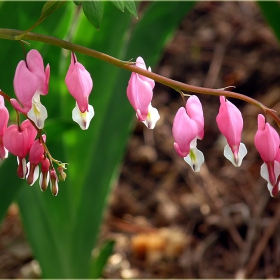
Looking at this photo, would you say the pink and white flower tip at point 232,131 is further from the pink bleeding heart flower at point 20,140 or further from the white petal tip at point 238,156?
the pink bleeding heart flower at point 20,140

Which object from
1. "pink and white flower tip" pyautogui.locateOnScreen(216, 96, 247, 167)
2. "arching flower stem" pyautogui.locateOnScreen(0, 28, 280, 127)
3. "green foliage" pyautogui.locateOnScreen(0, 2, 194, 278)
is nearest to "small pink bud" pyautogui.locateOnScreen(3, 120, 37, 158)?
"arching flower stem" pyautogui.locateOnScreen(0, 28, 280, 127)

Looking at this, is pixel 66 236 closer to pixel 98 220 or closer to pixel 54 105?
pixel 98 220

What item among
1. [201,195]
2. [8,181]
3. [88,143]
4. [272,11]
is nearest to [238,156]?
[8,181]

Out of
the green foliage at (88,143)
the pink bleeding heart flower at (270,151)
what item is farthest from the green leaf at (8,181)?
the pink bleeding heart flower at (270,151)

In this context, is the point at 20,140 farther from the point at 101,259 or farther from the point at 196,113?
the point at 101,259

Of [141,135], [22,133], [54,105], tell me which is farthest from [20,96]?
[141,135]

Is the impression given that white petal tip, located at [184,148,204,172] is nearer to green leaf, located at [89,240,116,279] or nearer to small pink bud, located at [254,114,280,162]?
small pink bud, located at [254,114,280,162]
